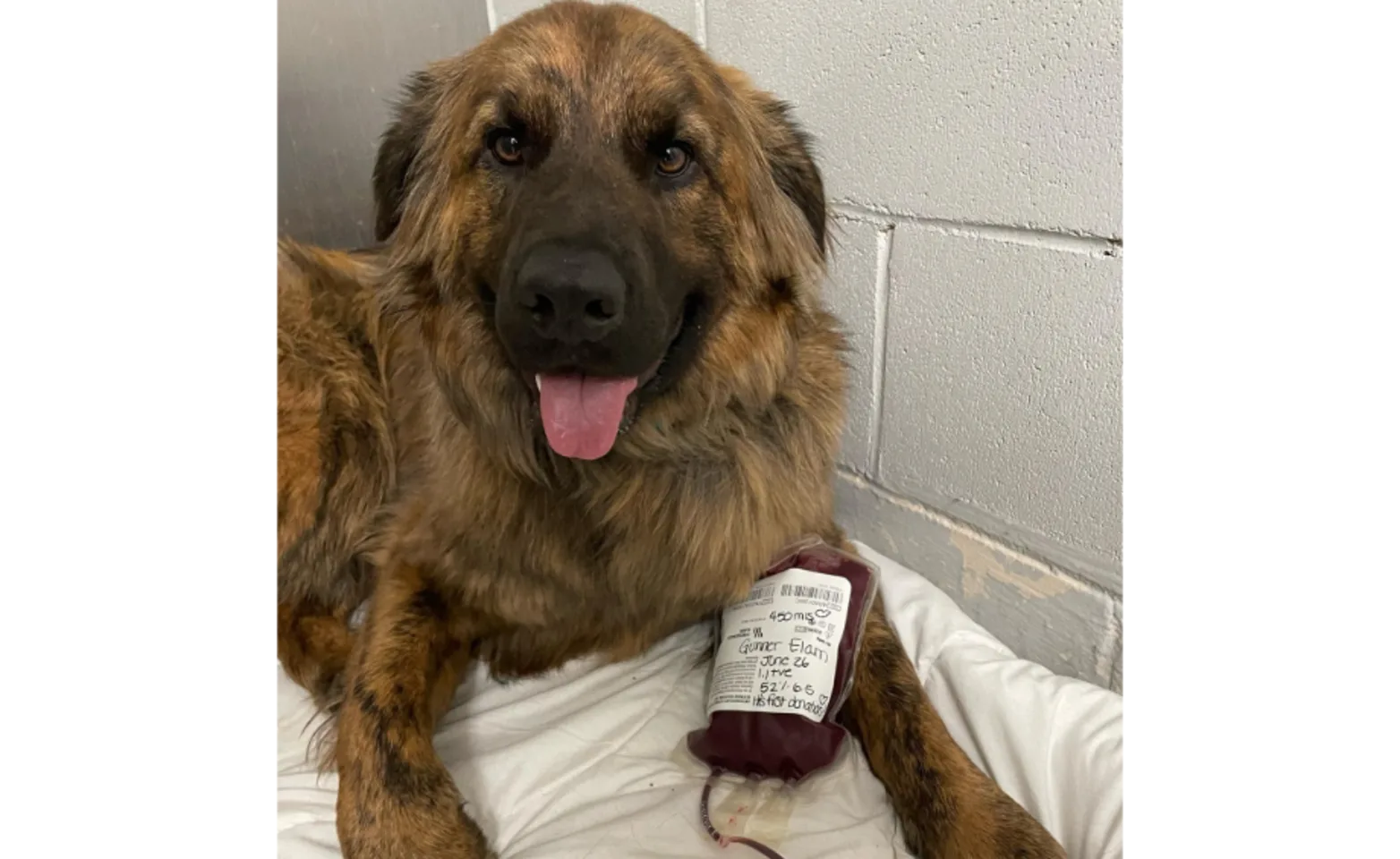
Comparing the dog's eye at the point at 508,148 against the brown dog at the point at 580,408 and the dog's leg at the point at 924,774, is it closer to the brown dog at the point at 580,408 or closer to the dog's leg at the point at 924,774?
the brown dog at the point at 580,408

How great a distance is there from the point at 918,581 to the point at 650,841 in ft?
2.82

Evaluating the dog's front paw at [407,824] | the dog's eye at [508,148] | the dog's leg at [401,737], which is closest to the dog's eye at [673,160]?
the dog's eye at [508,148]

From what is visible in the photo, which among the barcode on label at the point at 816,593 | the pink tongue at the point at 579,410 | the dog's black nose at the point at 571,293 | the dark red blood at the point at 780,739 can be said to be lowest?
the dark red blood at the point at 780,739

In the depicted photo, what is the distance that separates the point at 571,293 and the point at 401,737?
737 mm

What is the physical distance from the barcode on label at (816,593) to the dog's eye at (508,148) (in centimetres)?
87

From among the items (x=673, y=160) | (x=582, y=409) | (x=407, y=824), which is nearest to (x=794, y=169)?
(x=673, y=160)

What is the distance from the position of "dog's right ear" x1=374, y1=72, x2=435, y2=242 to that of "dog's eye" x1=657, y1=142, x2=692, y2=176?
0.51 metres

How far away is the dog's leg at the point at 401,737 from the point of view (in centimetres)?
117

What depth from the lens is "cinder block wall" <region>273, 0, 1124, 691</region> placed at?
1.42 metres

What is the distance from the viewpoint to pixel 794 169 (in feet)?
5.07

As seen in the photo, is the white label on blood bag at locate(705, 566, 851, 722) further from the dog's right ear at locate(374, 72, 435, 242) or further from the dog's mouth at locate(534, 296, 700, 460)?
the dog's right ear at locate(374, 72, 435, 242)

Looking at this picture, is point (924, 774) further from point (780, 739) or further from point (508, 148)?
point (508, 148)

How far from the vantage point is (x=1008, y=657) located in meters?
1.61

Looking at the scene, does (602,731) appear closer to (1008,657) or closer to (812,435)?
(812,435)
